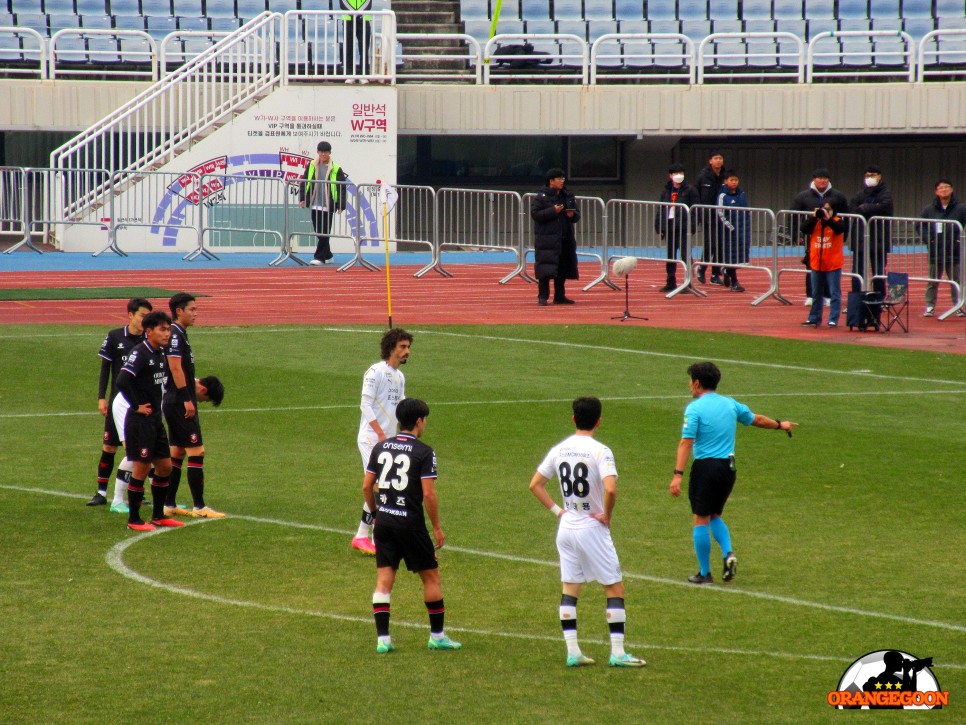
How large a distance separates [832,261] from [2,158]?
2075 centimetres

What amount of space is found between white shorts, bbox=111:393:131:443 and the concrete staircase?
22.0 m

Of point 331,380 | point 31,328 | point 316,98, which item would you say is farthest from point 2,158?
point 331,380

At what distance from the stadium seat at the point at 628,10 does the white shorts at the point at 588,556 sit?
96.1ft

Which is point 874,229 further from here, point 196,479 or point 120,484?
point 120,484

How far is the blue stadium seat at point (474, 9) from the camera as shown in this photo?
34562 millimetres

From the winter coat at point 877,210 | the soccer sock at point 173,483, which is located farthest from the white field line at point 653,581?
the winter coat at point 877,210

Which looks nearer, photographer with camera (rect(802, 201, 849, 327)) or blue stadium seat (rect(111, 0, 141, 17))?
photographer with camera (rect(802, 201, 849, 327))

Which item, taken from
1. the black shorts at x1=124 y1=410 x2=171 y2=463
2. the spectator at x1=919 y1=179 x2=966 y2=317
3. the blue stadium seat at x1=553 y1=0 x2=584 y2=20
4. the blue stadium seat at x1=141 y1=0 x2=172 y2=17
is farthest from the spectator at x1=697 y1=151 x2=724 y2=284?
the blue stadium seat at x1=141 y1=0 x2=172 y2=17

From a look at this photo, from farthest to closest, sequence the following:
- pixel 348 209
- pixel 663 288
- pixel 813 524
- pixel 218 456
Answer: pixel 348 209
pixel 663 288
pixel 218 456
pixel 813 524

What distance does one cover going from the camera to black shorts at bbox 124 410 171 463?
10594 mm

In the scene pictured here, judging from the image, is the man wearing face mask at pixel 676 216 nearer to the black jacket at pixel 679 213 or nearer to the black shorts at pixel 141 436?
the black jacket at pixel 679 213

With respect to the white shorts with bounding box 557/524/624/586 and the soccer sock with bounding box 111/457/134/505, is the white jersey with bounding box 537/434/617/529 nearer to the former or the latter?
the white shorts with bounding box 557/524/624/586

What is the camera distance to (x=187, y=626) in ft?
27.3

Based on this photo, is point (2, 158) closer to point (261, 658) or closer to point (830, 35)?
point (830, 35)
